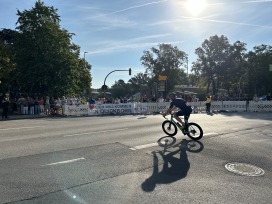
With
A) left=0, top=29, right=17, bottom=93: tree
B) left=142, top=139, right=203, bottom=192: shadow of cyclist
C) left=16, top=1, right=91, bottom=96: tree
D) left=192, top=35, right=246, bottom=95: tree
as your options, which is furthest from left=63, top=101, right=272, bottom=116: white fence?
left=192, top=35, right=246, bottom=95: tree

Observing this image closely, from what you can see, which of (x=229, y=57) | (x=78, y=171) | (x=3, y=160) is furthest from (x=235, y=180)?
(x=229, y=57)

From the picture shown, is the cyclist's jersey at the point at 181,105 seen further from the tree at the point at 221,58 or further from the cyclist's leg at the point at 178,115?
the tree at the point at 221,58

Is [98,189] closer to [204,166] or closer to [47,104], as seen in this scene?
[204,166]

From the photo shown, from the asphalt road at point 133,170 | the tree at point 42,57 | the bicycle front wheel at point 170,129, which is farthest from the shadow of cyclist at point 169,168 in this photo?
the tree at point 42,57

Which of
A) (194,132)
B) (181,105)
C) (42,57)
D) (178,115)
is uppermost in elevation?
(42,57)

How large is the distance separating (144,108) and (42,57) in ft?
42.6

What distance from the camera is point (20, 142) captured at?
10.3 metres

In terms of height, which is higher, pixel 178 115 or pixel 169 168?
pixel 178 115

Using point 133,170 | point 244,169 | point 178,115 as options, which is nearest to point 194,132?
point 178,115

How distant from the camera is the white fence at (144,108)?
27.1 m

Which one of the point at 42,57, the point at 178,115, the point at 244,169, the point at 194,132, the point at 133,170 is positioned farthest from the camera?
the point at 42,57

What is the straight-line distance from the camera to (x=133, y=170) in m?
6.98

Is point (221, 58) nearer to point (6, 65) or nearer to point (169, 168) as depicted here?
point (6, 65)

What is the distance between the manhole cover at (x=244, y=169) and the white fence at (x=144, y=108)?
67.2 ft
